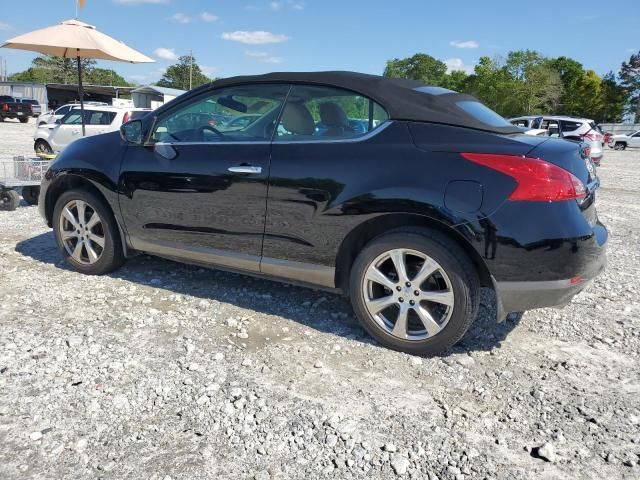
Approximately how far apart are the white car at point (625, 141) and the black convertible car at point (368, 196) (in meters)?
36.3

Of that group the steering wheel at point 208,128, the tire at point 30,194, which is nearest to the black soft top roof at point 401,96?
the steering wheel at point 208,128

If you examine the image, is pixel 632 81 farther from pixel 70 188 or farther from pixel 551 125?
pixel 70 188

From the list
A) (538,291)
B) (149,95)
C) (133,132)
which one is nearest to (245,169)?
(133,132)

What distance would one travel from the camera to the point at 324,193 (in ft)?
10.9

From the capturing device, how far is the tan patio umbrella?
7812 millimetres

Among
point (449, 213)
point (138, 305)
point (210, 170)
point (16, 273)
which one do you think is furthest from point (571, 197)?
point (16, 273)

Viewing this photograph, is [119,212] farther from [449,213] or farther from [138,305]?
[449,213]

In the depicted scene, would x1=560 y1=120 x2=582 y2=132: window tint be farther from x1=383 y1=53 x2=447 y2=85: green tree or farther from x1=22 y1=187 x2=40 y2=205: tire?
x1=383 y1=53 x2=447 y2=85: green tree

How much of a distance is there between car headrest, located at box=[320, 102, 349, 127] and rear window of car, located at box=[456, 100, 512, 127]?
73 centimetres

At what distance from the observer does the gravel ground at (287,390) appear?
229cm

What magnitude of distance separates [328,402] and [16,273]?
323 centimetres

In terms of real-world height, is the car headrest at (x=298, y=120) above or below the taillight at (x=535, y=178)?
above

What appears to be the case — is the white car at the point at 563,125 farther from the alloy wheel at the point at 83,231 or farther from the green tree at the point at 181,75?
the green tree at the point at 181,75

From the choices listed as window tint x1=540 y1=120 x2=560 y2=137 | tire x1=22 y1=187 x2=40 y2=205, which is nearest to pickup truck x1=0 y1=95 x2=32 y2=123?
window tint x1=540 y1=120 x2=560 y2=137
